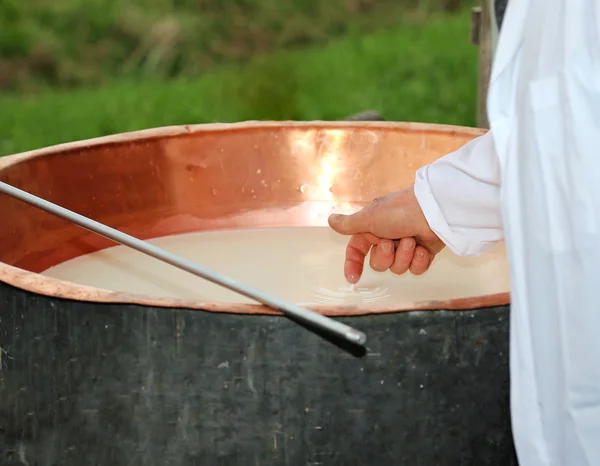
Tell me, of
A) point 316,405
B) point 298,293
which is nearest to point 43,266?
point 298,293

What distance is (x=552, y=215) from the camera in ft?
2.79

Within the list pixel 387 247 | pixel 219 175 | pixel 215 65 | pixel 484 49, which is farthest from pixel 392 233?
pixel 215 65

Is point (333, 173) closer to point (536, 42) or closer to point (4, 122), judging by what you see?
point (536, 42)

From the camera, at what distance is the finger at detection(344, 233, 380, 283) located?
1.39 metres

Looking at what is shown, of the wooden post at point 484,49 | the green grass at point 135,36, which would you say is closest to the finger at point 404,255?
the wooden post at point 484,49

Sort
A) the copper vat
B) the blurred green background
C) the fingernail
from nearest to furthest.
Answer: the copper vat, the fingernail, the blurred green background

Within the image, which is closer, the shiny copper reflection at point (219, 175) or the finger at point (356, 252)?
the finger at point (356, 252)

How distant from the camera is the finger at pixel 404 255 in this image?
1344 millimetres

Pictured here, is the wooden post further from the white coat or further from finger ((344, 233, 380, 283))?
the white coat

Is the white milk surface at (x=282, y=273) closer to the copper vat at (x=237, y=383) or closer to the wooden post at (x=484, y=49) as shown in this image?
the copper vat at (x=237, y=383)

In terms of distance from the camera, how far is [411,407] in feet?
3.34

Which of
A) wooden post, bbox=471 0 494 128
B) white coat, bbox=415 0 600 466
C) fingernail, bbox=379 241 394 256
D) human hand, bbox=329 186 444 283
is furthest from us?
wooden post, bbox=471 0 494 128

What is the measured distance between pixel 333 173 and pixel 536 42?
1118mm

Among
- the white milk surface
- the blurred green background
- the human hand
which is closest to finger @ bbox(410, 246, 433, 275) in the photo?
the human hand
